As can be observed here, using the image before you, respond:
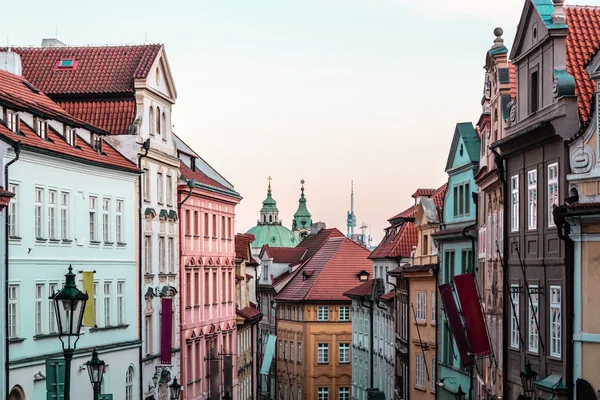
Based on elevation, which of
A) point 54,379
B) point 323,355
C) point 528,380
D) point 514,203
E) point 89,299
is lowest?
point 323,355

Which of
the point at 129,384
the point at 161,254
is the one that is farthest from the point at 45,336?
the point at 161,254

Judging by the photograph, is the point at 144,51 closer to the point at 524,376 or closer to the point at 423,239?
the point at 423,239

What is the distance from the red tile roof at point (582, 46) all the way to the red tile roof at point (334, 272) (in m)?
65.2

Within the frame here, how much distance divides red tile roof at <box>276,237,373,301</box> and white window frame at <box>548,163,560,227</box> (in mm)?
66421

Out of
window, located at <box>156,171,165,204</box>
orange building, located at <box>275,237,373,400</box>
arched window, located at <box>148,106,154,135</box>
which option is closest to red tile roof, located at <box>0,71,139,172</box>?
arched window, located at <box>148,106,154,135</box>

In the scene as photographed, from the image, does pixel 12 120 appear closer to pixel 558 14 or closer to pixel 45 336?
pixel 45 336

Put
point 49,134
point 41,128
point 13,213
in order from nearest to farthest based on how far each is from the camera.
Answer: point 13,213 < point 41,128 < point 49,134

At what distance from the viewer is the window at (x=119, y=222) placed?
45688 millimetres

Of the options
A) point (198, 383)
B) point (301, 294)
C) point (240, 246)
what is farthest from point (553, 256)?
point (301, 294)

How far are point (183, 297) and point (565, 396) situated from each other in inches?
1140

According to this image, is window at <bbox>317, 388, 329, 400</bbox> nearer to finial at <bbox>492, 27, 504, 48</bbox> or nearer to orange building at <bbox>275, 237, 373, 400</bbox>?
orange building at <bbox>275, 237, 373, 400</bbox>

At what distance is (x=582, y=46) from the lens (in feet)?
99.5

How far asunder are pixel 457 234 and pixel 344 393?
5143cm

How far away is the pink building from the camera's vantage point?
183 feet
